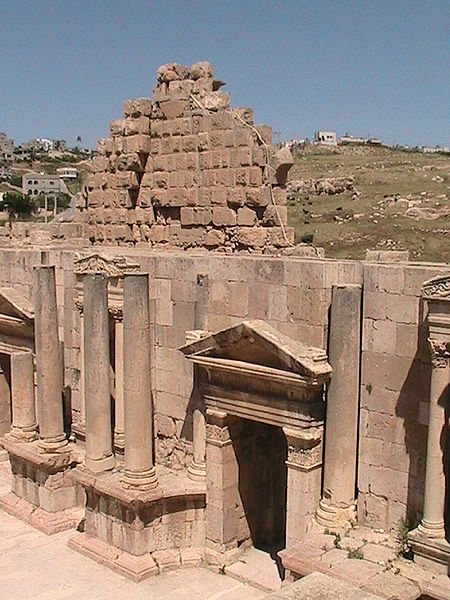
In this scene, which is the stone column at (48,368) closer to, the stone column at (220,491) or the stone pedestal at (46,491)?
the stone pedestal at (46,491)

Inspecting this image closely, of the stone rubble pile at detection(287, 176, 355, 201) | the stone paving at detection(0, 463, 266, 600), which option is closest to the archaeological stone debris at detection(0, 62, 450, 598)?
the stone paving at detection(0, 463, 266, 600)

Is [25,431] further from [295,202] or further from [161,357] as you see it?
[295,202]

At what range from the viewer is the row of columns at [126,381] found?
1071cm

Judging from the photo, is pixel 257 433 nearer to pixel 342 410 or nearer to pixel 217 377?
pixel 217 377

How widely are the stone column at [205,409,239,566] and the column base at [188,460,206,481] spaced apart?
0.17 m

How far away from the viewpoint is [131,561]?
34.7 feet

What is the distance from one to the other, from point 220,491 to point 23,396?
5.00m

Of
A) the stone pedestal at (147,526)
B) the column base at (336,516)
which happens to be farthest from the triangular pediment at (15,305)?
the column base at (336,516)

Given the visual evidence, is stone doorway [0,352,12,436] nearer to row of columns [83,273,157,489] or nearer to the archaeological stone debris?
the archaeological stone debris

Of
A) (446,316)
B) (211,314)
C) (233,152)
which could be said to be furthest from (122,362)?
(446,316)

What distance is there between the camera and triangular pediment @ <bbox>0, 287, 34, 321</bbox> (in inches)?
532

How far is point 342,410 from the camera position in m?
9.27

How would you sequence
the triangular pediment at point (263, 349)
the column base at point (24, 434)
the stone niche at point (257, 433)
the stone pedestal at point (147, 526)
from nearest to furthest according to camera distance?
1. the triangular pediment at point (263, 349)
2. the stone niche at point (257, 433)
3. the stone pedestal at point (147, 526)
4. the column base at point (24, 434)

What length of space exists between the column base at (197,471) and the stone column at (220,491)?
6.9 inches
